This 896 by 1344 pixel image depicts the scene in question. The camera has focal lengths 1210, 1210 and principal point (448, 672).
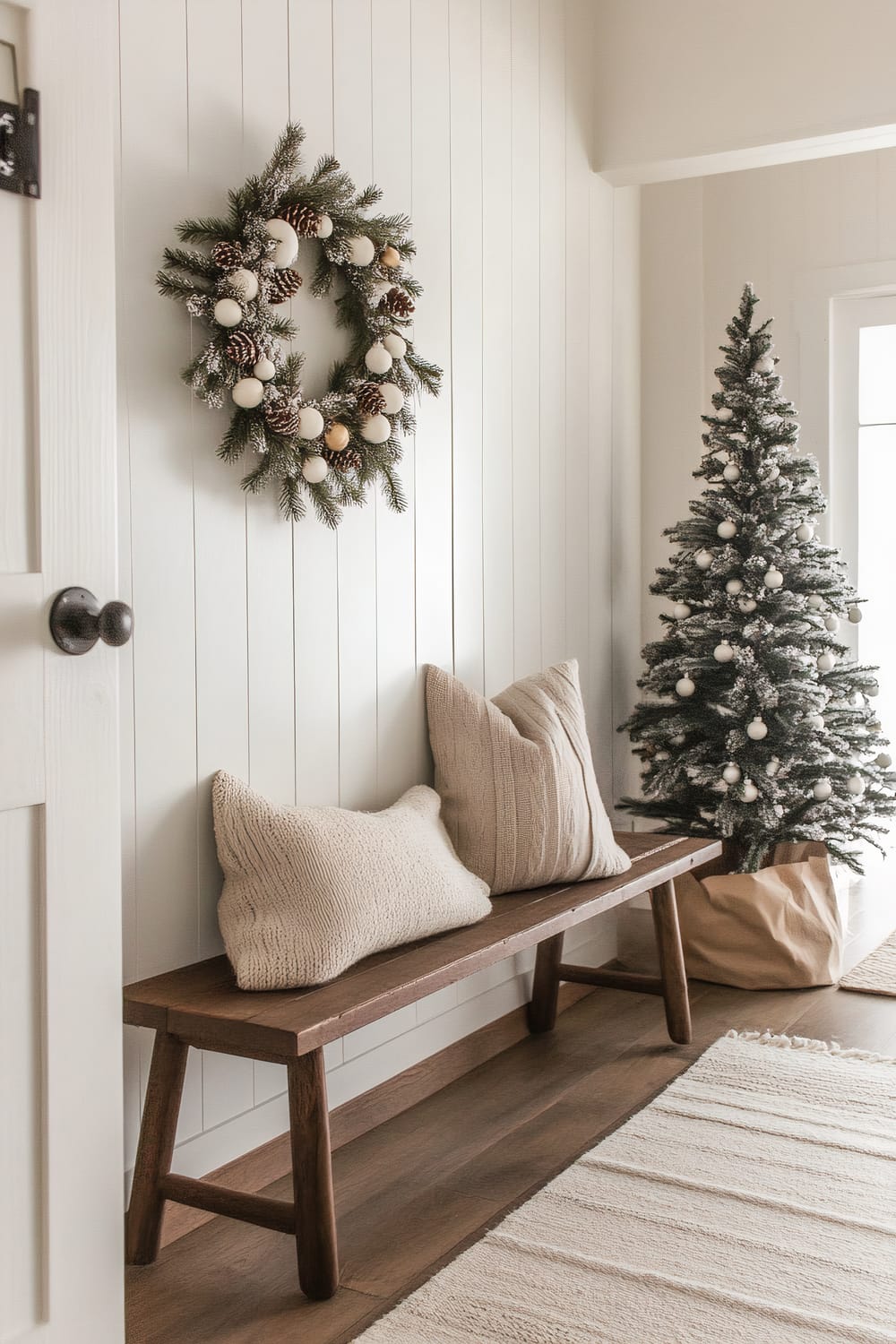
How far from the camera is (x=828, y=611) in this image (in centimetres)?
321

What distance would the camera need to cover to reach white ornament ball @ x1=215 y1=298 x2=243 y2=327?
1.87 metres

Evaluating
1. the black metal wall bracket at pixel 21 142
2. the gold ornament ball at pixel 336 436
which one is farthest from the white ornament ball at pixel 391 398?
the black metal wall bracket at pixel 21 142

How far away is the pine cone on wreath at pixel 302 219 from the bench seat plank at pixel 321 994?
47.7 inches

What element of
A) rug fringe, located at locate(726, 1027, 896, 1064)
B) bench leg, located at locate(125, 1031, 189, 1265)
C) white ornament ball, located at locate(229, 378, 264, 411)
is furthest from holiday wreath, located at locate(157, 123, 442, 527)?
rug fringe, located at locate(726, 1027, 896, 1064)

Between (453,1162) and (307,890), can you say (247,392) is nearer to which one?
(307,890)

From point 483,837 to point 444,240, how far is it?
129 centimetres

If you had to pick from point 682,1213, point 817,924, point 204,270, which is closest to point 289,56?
point 204,270

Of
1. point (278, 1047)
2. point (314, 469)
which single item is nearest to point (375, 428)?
point (314, 469)

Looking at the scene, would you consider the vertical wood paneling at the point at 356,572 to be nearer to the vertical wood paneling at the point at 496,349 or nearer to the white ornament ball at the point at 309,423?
the white ornament ball at the point at 309,423

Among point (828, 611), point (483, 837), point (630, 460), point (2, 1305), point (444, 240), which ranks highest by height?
point (444, 240)

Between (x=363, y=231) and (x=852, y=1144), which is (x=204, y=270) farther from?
(x=852, y=1144)

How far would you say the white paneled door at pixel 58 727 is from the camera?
1.25m

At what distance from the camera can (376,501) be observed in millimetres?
2389

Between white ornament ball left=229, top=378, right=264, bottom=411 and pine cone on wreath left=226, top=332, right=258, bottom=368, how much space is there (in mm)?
27
